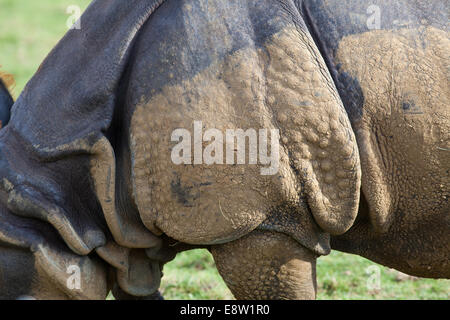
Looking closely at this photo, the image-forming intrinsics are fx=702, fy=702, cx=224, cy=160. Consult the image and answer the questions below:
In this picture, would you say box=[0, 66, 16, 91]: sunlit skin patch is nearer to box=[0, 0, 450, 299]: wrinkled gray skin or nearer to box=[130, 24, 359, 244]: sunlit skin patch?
box=[0, 0, 450, 299]: wrinkled gray skin

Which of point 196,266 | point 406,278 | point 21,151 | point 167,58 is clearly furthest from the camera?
point 196,266

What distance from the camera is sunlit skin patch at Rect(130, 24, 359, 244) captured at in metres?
3.09

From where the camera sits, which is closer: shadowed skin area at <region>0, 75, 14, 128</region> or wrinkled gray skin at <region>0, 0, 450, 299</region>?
wrinkled gray skin at <region>0, 0, 450, 299</region>

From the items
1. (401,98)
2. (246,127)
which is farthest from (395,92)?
(246,127)

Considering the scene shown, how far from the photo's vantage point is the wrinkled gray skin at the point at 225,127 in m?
3.12

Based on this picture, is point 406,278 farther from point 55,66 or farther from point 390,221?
point 55,66

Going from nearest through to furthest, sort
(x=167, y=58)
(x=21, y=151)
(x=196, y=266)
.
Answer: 1. (x=167, y=58)
2. (x=21, y=151)
3. (x=196, y=266)

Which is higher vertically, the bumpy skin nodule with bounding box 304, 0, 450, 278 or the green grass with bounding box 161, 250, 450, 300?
the bumpy skin nodule with bounding box 304, 0, 450, 278

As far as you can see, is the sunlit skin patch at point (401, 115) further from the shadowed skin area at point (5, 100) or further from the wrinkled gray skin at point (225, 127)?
the shadowed skin area at point (5, 100)

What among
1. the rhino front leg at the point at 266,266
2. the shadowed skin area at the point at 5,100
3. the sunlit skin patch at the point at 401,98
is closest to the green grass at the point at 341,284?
the rhino front leg at the point at 266,266

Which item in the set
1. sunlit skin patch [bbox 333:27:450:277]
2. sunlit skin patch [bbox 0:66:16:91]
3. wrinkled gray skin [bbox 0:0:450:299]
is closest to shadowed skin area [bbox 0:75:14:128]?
sunlit skin patch [bbox 0:66:16:91]

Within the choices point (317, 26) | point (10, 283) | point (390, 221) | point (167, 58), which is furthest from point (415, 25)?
point (10, 283)

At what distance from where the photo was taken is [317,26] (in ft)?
10.9
